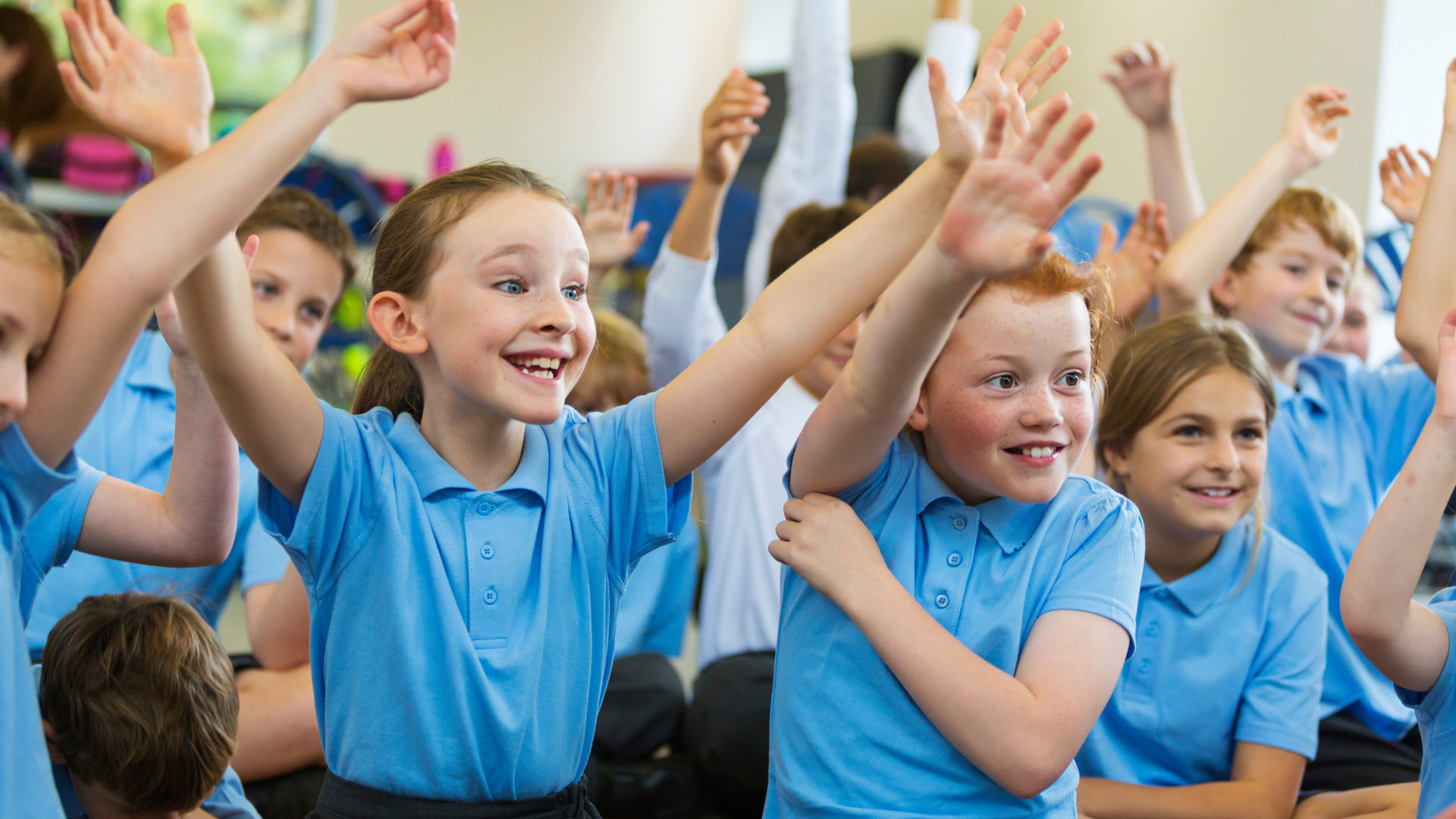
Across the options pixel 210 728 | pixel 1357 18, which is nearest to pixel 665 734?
pixel 210 728

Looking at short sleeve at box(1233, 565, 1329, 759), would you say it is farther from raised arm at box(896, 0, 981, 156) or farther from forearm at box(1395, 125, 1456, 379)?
raised arm at box(896, 0, 981, 156)

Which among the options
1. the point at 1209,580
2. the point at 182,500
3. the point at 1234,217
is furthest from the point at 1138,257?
the point at 182,500

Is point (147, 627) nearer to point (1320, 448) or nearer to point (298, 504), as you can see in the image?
point (298, 504)

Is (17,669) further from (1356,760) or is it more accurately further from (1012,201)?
(1356,760)

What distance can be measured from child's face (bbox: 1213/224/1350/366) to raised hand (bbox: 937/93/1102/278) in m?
1.27

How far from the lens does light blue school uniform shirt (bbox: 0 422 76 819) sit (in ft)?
2.84

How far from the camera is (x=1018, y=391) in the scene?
3.42ft

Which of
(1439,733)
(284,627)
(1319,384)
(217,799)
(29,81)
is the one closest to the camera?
(1439,733)

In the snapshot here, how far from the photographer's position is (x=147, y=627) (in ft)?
3.76

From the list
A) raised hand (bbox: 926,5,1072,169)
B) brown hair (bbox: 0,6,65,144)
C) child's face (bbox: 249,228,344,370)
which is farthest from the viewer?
brown hair (bbox: 0,6,65,144)

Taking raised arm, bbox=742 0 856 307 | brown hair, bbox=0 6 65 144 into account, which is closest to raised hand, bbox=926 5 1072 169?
raised arm, bbox=742 0 856 307

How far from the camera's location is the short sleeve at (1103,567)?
1050 millimetres

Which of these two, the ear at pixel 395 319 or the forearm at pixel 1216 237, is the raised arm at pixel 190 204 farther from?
the forearm at pixel 1216 237

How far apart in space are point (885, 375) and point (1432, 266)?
0.79 meters
